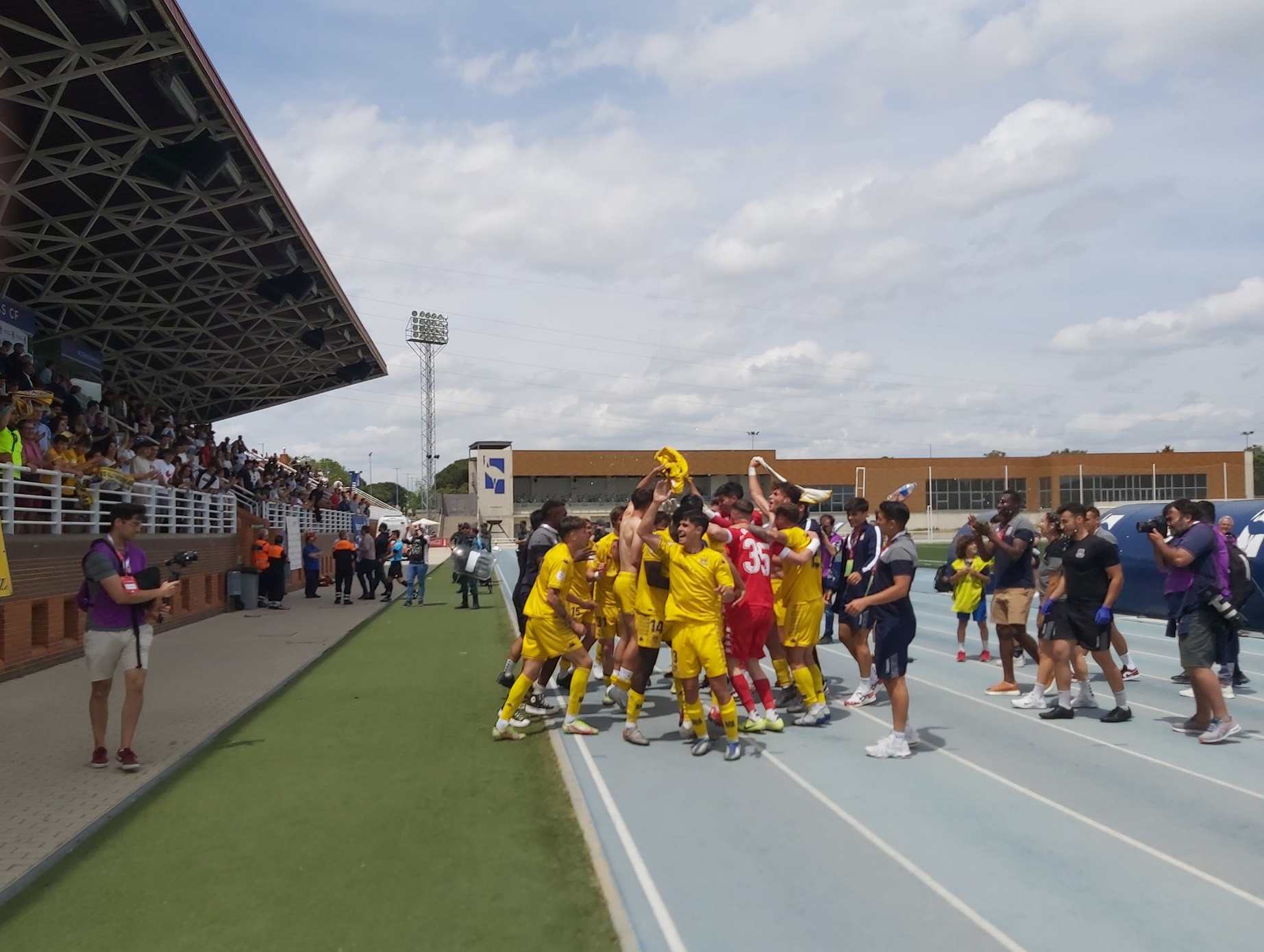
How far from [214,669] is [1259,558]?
14543 mm

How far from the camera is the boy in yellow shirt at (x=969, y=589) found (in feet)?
39.2

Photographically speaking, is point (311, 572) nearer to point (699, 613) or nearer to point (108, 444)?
point (108, 444)

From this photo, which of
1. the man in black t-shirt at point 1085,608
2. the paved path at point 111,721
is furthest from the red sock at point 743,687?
the paved path at point 111,721

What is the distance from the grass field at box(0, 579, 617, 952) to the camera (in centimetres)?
427

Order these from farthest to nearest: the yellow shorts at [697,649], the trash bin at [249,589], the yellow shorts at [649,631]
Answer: the trash bin at [249,589], the yellow shorts at [649,631], the yellow shorts at [697,649]

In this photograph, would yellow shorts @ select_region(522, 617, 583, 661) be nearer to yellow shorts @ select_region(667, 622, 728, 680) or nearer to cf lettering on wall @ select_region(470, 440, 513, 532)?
yellow shorts @ select_region(667, 622, 728, 680)

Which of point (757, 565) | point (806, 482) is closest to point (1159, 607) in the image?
point (757, 565)

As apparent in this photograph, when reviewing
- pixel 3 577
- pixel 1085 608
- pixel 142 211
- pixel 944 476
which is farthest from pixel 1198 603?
pixel 944 476

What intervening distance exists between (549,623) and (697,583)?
1.35 meters

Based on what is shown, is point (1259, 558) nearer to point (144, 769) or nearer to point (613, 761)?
point (613, 761)

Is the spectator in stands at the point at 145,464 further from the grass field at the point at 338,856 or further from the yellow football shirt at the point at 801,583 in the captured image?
the yellow football shirt at the point at 801,583

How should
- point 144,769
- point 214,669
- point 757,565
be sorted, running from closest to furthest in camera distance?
point 144,769
point 757,565
point 214,669

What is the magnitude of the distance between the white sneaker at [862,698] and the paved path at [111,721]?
5.56 metres

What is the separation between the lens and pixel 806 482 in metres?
72.2
